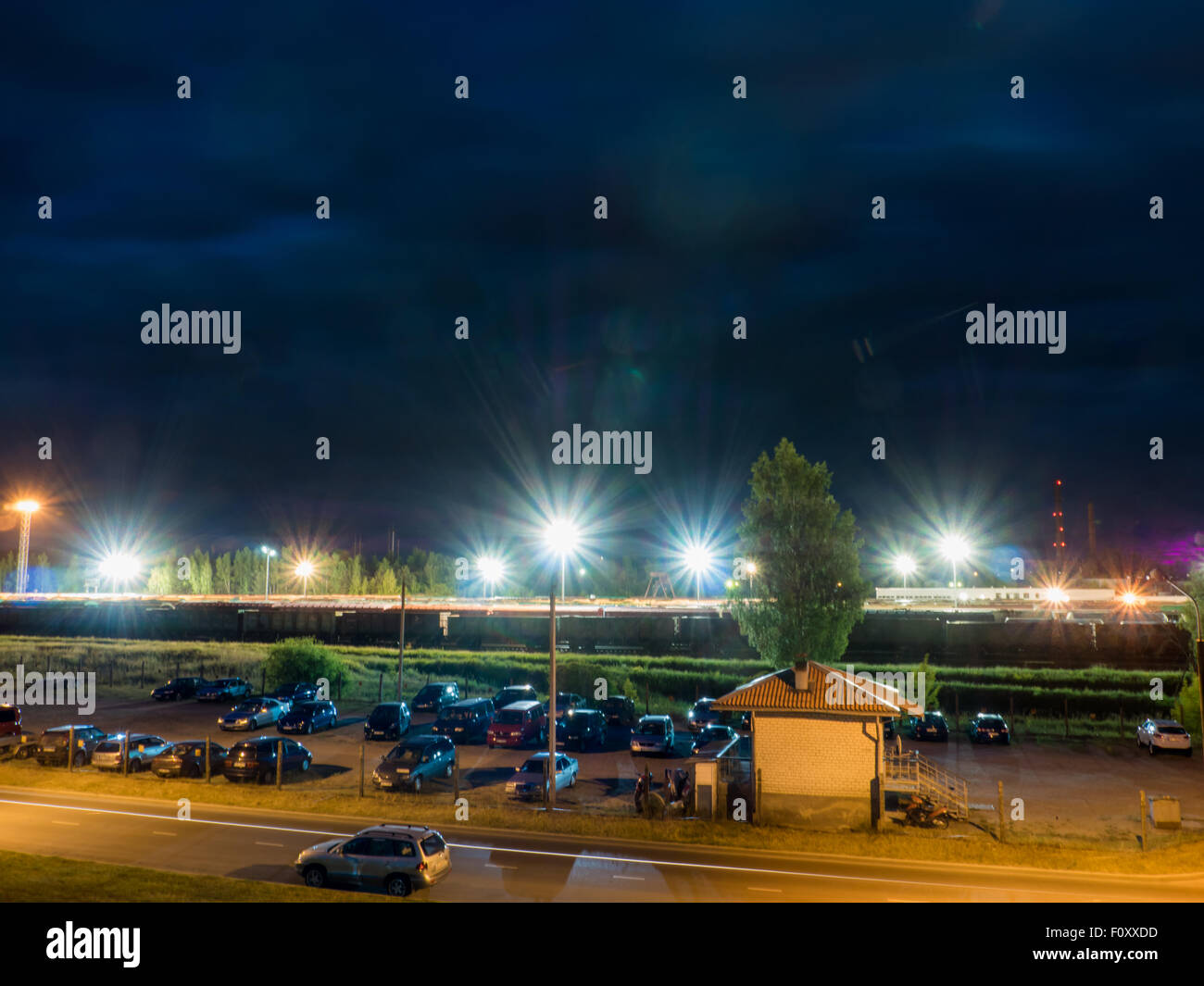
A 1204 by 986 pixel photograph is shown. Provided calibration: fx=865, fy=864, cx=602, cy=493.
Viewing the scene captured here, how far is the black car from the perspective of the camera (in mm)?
48487

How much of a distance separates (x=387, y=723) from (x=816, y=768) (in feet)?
70.1

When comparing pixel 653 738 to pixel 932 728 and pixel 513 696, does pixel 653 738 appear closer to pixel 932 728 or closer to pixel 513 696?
pixel 513 696

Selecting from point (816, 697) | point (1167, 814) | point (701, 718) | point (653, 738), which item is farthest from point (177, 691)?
point (1167, 814)

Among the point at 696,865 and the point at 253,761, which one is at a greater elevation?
the point at 253,761

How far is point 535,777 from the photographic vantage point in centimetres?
2894

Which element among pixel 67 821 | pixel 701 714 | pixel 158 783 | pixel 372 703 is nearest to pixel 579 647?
pixel 372 703

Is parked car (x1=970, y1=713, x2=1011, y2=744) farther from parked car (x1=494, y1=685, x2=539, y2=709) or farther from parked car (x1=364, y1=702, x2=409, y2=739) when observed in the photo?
parked car (x1=364, y1=702, x2=409, y2=739)

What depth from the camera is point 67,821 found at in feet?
82.3

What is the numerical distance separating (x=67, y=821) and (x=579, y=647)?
53.0 m

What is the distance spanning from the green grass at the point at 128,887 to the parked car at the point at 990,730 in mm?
31111

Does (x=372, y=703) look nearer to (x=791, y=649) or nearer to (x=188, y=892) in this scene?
(x=791, y=649)

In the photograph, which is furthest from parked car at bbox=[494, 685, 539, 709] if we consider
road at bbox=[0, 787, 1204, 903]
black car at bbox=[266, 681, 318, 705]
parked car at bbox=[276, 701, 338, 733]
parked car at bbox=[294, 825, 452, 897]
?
parked car at bbox=[294, 825, 452, 897]

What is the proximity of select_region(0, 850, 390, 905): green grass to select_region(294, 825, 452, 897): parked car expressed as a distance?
0.72m

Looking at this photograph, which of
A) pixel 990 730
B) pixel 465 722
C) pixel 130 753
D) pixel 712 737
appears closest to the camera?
pixel 130 753
